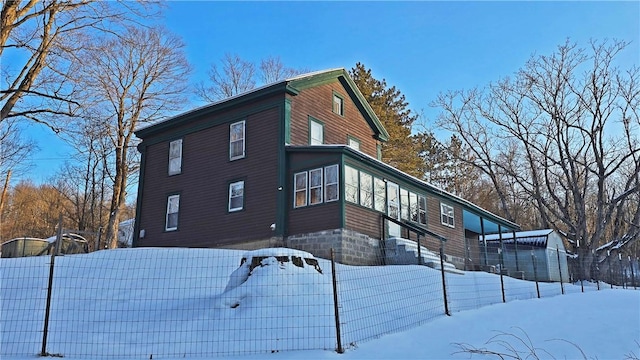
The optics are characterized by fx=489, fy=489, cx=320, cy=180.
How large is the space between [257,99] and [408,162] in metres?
19.9

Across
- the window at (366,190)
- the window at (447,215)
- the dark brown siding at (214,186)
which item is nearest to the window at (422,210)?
the window at (447,215)

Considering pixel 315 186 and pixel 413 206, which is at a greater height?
pixel 315 186

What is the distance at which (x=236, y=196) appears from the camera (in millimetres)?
18125

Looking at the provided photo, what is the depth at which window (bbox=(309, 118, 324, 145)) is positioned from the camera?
63.1 feet

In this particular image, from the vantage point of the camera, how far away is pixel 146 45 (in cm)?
2883

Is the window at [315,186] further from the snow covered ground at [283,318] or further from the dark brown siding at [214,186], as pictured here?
the snow covered ground at [283,318]

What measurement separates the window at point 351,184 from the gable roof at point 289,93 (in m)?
3.87

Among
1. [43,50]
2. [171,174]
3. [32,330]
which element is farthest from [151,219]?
[32,330]

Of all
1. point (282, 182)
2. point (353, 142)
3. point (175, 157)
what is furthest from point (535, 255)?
point (175, 157)

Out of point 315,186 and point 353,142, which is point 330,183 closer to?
point 315,186

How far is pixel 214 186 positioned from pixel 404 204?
24.7 feet

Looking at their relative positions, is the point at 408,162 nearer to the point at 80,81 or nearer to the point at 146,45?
the point at 146,45

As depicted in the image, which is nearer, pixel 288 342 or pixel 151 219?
pixel 288 342

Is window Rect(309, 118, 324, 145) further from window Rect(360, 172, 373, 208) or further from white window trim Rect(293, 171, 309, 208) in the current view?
window Rect(360, 172, 373, 208)
